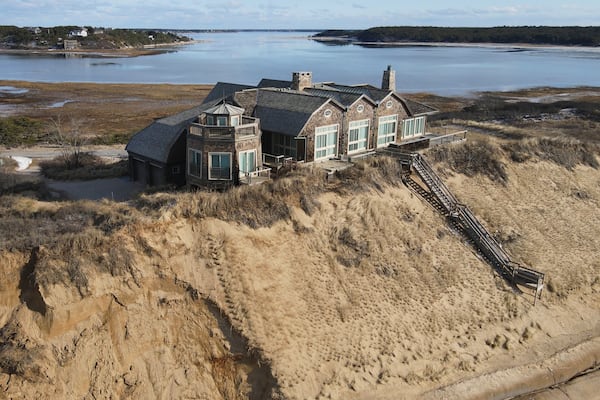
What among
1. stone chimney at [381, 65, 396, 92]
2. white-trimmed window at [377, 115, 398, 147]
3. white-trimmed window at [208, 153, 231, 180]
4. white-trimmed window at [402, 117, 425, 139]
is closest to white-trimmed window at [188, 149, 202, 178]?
white-trimmed window at [208, 153, 231, 180]

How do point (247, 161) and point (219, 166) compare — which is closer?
point (219, 166)

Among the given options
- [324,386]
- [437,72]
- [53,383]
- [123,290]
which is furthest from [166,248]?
[437,72]

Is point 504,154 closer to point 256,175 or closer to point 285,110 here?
point 285,110

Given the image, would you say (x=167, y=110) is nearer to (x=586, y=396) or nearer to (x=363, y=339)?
(x=363, y=339)

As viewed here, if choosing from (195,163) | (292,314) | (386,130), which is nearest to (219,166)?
(195,163)

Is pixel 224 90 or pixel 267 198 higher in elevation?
Result: pixel 224 90

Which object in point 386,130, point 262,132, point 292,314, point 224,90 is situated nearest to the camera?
point 292,314

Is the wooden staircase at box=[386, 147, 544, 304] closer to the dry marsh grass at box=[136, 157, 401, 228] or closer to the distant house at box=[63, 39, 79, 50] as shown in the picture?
the dry marsh grass at box=[136, 157, 401, 228]
